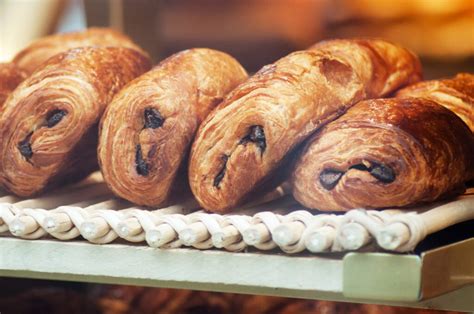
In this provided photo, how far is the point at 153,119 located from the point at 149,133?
2 cm

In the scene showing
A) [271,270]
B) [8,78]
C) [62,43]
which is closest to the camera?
[271,270]

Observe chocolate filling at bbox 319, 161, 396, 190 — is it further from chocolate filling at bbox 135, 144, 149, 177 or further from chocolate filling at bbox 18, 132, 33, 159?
chocolate filling at bbox 18, 132, 33, 159

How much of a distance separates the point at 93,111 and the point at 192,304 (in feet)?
1.66

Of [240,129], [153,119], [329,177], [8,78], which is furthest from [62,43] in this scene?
[329,177]

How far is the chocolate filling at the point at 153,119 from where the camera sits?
4.26 feet

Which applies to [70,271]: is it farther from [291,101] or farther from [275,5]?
[275,5]

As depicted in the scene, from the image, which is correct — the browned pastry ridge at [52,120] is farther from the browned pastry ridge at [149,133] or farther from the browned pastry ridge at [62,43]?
the browned pastry ridge at [62,43]

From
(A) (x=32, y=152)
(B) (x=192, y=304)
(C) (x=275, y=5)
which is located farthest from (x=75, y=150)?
(C) (x=275, y=5)

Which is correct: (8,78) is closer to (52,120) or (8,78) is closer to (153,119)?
(52,120)

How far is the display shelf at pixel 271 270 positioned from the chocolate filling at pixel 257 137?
0.50ft

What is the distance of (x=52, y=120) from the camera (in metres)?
1.38

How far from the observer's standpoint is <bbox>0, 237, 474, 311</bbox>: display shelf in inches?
41.7

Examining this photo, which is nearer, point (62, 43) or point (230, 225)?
point (230, 225)

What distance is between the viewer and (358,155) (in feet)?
3.86
